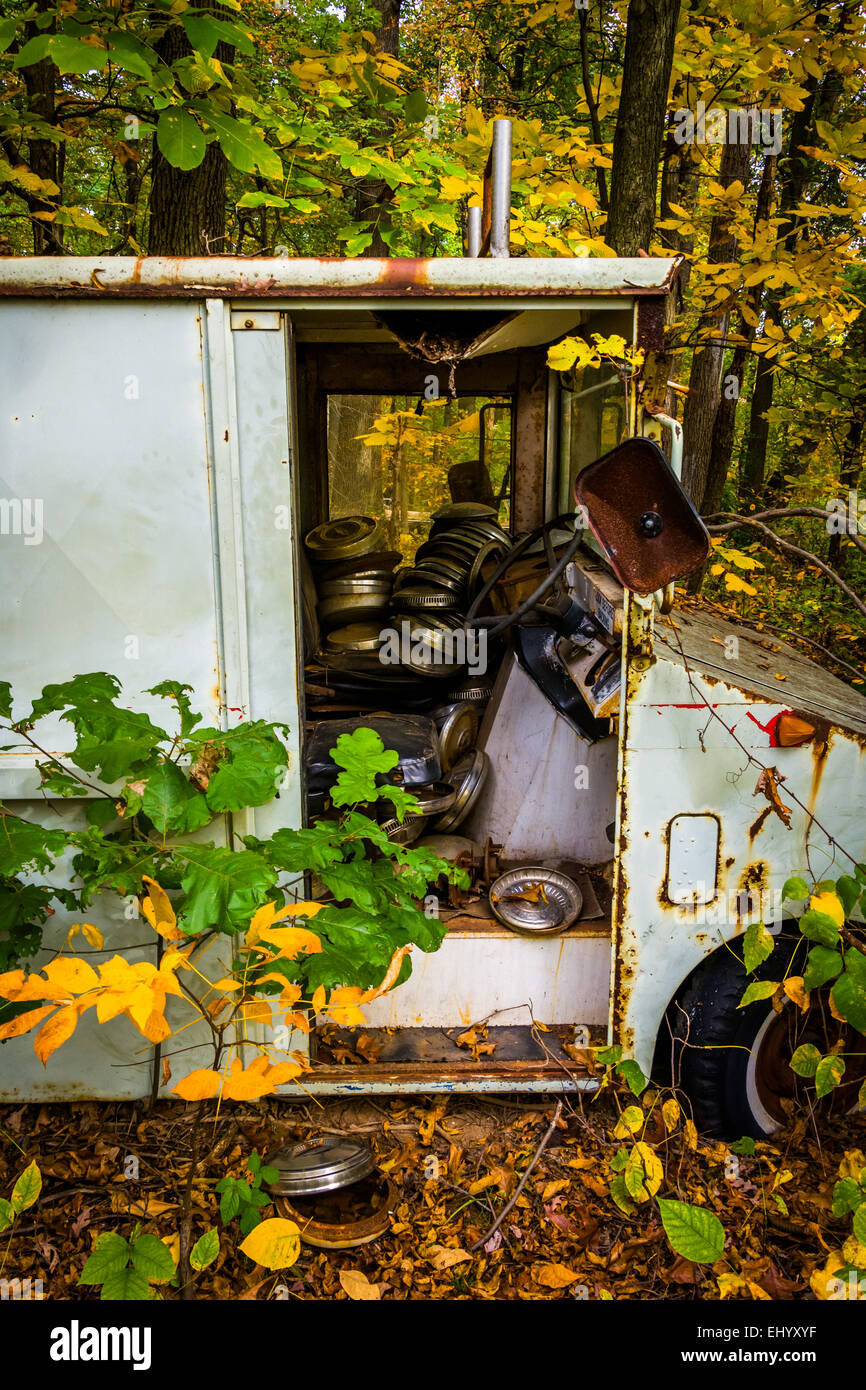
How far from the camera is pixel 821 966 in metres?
2.38

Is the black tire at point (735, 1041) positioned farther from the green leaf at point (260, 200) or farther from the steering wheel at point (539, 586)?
the green leaf at point (260, 200)

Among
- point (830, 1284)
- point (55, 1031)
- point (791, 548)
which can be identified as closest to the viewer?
point (55, 1031)

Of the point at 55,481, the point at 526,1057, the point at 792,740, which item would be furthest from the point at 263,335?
the point at 526,1057

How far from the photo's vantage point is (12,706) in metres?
2.59

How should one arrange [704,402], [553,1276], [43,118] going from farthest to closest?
1. [704,402]
2. [43,118]
3. [553,1276]

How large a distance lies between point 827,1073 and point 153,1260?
1866 millimetres

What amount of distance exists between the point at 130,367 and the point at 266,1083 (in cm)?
196

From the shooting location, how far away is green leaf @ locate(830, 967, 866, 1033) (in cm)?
234

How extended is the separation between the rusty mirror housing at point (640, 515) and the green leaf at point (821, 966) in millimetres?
1143

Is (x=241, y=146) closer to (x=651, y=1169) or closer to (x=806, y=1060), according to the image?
(x=806, y=1060)

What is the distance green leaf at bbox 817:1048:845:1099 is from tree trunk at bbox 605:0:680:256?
12.1 feet

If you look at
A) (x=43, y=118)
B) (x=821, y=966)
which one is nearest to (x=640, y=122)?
(x=43, y=118)
